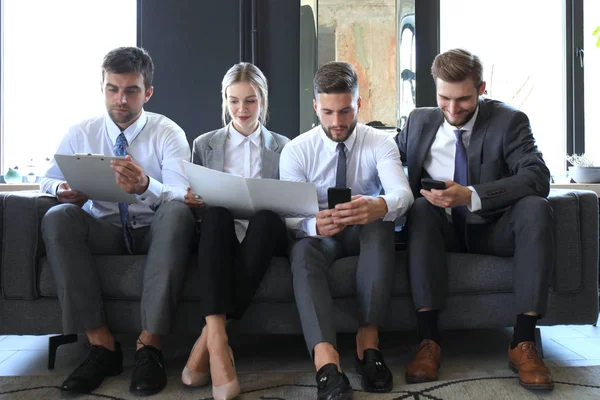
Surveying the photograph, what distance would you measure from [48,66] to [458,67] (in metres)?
2.80

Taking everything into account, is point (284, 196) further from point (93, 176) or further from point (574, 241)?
point (574, 241)

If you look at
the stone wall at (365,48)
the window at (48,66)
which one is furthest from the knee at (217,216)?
the window at (48,66)

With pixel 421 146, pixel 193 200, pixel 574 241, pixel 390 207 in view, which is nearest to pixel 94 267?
pixel 193 200

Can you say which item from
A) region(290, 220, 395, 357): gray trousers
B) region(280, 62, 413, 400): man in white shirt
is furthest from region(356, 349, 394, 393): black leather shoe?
region(290, 220, 395, 357): gray trousers

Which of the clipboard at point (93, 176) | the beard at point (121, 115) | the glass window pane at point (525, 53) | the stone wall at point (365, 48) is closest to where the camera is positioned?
the clipboard at point (93, 176)

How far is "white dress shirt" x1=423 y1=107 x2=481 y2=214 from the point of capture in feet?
6.92

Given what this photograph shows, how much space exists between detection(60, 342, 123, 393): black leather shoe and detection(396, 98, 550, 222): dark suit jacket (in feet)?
4.00

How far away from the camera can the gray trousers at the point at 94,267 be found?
1794 millimetres

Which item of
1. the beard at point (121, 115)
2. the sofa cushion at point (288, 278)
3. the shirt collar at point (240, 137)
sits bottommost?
the sofa cushion at point (288, 278)

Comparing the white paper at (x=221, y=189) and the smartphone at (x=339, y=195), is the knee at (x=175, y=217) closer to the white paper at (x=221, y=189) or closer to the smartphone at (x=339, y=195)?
the white paper at (x=221, y=189)

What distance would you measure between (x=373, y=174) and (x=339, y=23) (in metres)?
1.67

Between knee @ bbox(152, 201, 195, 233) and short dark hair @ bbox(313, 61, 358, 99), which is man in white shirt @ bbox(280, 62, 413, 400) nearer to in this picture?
short dark hair @ bbox(313, 61, 358, 99)

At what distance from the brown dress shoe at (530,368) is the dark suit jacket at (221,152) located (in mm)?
1104

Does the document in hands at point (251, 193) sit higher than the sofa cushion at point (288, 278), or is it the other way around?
the document in hands at point (251, 193)
